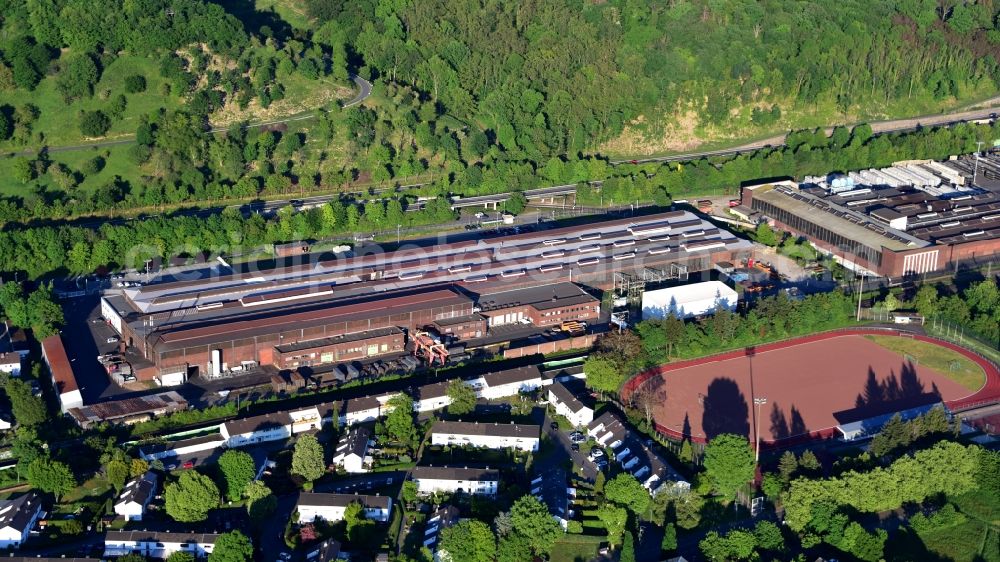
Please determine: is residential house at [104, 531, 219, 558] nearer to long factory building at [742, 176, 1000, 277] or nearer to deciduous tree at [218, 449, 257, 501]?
deciduous tree at [218, 449, 257, 501]

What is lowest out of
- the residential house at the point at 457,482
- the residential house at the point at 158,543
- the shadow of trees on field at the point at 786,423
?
the shadow of trees on field at the point at 786,423

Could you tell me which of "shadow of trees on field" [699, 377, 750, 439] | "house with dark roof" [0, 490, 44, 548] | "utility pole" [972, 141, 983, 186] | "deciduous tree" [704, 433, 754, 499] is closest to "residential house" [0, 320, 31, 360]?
"house with dark roof" [0, 490, 44, 548]

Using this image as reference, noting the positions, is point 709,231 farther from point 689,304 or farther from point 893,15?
point 893,15

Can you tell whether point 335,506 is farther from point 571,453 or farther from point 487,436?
point 571,453

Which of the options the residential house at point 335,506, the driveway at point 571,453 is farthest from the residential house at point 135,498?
the driveway at point 571,453

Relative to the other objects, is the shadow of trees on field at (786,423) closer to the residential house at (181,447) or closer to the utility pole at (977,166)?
the residential house at (181,447)

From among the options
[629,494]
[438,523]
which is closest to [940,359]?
[629,494]

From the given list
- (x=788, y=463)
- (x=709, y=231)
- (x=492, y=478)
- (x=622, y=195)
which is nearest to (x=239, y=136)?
(x=622, y=195)
